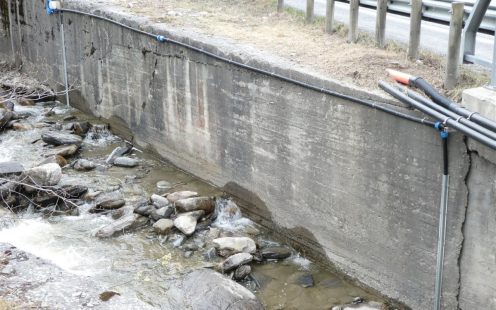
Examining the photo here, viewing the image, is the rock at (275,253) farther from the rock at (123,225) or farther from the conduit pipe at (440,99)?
the conduit pipe at (440,99)

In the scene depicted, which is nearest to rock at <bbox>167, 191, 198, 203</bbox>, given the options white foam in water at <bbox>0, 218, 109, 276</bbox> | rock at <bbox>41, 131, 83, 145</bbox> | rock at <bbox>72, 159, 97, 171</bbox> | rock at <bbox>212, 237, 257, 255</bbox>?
rock at <bbox>212, 237, 257, 255</bbox>

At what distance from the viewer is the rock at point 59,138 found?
12180mm

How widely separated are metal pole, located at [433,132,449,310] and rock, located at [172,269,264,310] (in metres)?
1.96

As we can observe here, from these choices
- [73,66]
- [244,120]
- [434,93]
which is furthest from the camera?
[73,66]

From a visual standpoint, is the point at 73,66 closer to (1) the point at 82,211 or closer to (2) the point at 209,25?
(2) the point at 209,25

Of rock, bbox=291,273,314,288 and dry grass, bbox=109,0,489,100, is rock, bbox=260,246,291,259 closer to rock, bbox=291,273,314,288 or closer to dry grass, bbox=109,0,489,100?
rock, bbox=291,273,314,288

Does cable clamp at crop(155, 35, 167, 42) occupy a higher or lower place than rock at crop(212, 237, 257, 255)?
higher

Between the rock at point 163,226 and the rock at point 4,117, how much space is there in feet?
17.8

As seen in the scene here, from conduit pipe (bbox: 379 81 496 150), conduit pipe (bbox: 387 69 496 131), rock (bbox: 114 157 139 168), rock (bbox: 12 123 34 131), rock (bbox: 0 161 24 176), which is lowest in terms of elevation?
rock (bbox: 114 157 139 168)

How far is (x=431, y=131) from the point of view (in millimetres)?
6711

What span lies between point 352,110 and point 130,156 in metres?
5.60

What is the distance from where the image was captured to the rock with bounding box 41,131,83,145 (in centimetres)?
1218

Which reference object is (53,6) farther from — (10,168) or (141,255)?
(141,255)

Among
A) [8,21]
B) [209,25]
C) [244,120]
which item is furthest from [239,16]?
[8,21]
